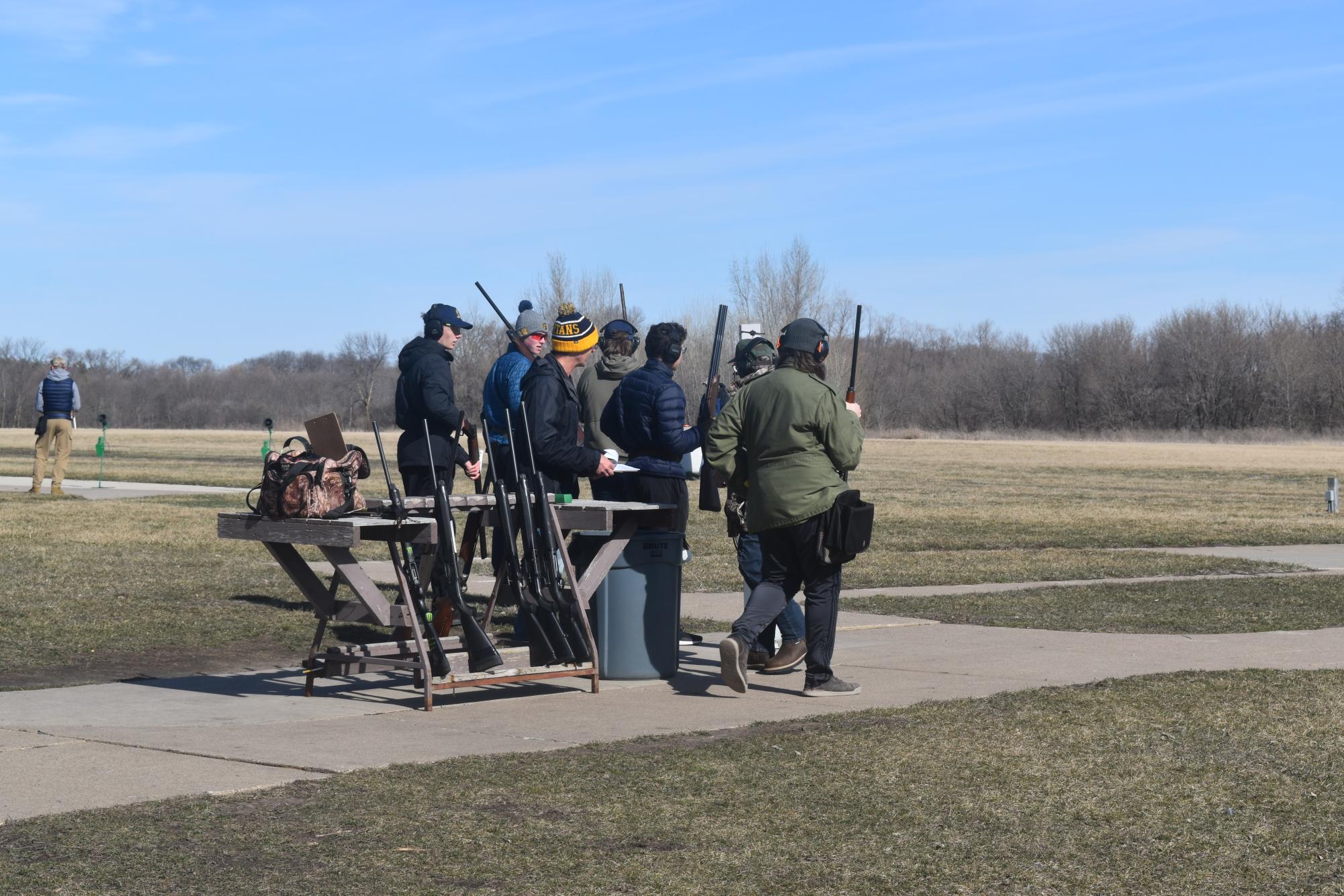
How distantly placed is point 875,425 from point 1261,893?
12331 cm

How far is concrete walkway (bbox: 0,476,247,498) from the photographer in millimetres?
26797

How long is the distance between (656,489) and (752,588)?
0.81m

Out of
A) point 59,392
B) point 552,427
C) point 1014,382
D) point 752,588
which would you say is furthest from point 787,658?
point 1014,382

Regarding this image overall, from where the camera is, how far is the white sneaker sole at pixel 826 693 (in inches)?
331

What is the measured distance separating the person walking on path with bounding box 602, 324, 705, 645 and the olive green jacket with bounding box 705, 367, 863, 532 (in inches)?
32.9

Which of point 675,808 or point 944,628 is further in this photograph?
point 944,628

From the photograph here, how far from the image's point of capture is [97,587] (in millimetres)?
13203

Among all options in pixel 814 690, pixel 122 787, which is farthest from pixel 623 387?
pixel 122 787

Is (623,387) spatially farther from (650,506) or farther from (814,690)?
(814,690)

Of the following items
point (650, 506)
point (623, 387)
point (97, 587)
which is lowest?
point (97, 587)

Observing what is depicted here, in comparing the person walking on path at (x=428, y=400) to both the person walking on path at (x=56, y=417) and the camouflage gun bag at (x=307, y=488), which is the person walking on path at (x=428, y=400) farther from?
the person walking on path at (x=56, y=417)

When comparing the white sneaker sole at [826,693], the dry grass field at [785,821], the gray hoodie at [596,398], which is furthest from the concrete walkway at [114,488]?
the dry grass field at [785,821]

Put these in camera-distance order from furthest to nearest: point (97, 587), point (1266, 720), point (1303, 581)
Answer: point (1303, 581) → point (97, 587) → point (1266, 720)

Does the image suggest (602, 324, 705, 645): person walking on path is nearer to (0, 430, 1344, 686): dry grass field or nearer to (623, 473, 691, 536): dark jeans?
(623, 473, 691, 536): dark jeans
